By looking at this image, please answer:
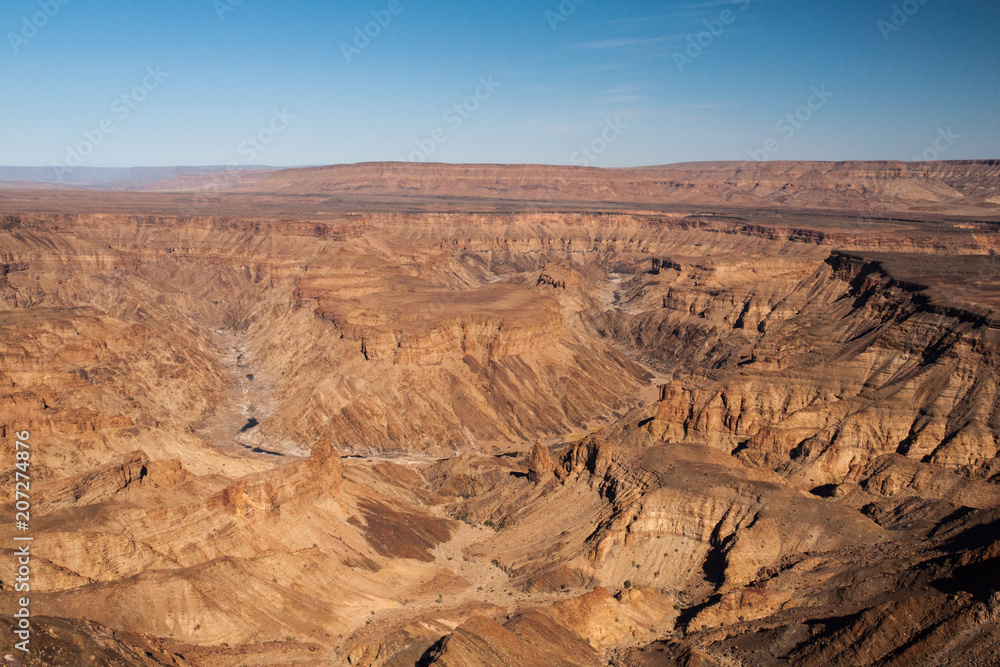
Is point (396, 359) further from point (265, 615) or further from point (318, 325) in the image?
point (265, 615)

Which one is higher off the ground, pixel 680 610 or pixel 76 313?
pixel 76 313

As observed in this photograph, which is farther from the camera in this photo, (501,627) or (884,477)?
(884,477)

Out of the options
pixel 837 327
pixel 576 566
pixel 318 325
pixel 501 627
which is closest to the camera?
pixel 501 627

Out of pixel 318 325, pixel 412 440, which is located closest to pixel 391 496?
pixel 412 440

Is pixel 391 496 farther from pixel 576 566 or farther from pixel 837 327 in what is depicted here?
pixel 837 327

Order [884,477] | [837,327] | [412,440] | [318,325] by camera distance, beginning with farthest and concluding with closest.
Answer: [318,325] → [837,327] → [412,440] → [884,477]

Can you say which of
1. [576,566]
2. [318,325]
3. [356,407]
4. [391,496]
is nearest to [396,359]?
[356,407]
